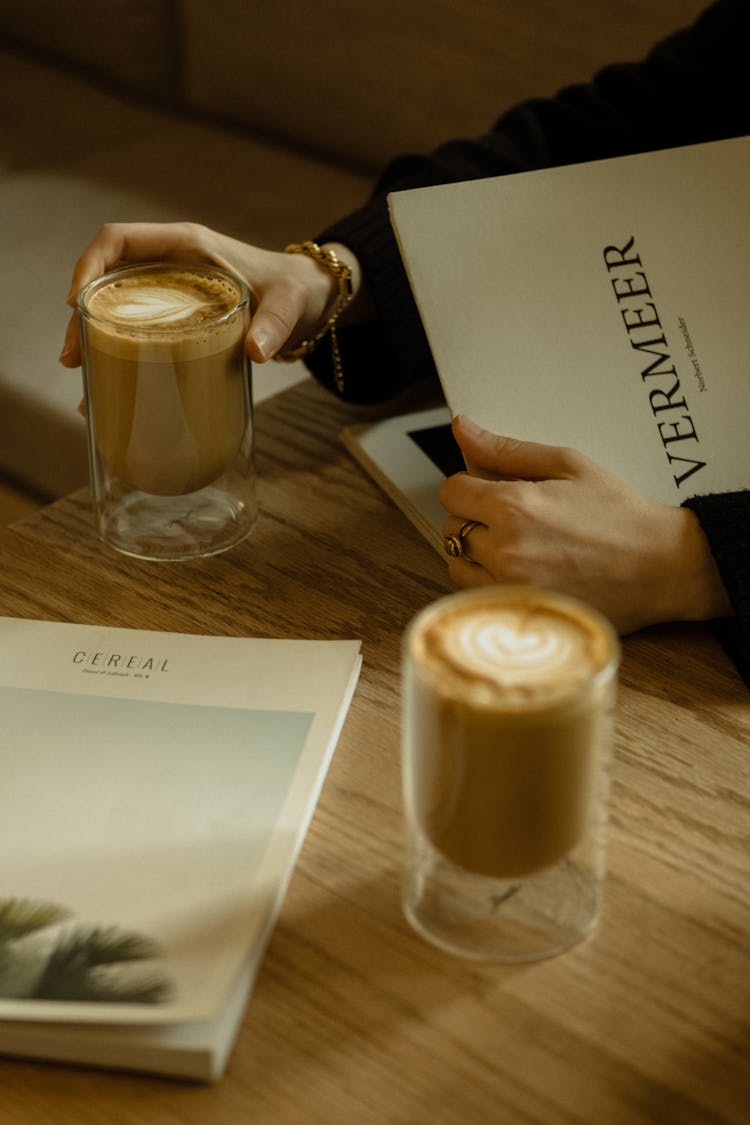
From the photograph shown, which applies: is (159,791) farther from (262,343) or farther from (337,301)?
(337,301)

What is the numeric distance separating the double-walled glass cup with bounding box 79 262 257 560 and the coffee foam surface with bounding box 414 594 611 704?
35 cm

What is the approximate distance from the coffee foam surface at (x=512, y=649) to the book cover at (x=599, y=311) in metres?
0.30

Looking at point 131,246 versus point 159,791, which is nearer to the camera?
point 159,791

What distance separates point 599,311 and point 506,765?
1.45 ft

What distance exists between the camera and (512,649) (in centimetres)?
54

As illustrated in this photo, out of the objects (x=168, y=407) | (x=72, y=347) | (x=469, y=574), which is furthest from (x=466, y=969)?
(x=72, y=347)

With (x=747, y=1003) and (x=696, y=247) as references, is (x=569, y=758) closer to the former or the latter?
(x=747, y=1003)

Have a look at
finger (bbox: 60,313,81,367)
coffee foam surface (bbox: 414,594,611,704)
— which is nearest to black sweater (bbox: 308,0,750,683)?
finger (bbox: 60,313,81,367)

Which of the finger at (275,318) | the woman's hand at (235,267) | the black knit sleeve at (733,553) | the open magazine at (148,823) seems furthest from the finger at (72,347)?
the black knit sleeve at (733,553)

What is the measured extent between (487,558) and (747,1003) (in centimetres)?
33

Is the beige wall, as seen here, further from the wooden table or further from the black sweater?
the wooden table

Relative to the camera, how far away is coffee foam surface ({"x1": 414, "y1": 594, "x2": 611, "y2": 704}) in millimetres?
518

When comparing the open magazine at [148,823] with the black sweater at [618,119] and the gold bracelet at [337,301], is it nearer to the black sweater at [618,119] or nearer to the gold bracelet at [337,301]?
the gold bracelet at [337,301]

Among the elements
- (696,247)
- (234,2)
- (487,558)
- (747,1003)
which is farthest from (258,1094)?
(234,2)
